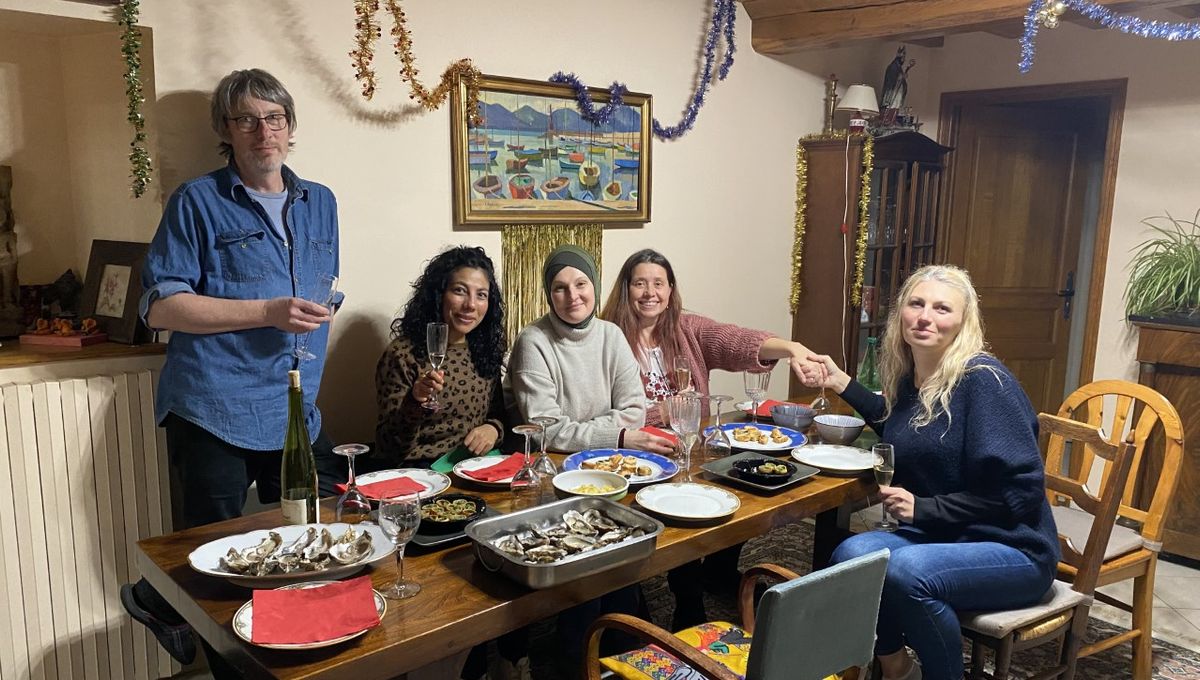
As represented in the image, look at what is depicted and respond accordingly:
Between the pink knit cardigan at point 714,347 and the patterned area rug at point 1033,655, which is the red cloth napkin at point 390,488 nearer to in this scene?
the patterned area rug at point 1033,655

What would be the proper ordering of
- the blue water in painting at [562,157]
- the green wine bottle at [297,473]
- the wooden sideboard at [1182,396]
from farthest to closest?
the wooden sideboard at [1182,396] < the blue water in painting at [562,157] < the green wine bottle at [297,473]

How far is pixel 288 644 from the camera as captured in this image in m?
1.23

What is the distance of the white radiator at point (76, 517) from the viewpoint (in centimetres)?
209

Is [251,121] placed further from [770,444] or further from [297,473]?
[770,444]

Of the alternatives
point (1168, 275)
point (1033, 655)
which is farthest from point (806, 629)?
point (1168, 275)

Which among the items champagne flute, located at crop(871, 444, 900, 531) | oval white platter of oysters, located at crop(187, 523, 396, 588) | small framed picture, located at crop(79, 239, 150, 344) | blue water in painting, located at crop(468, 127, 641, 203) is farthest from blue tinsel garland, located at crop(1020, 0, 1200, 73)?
small framed picture, located at crop(79, 239, 150, 344)

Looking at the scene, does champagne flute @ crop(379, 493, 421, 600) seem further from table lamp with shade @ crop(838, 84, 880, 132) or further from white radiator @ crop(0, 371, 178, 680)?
table lamp with shade @ crop(838, 84, 880, 132)

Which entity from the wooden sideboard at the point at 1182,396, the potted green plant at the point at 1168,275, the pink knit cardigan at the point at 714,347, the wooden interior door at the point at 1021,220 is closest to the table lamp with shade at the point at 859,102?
the wooden interior door at the point at 1021,220

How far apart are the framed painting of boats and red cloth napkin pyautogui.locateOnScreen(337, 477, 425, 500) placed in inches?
53.3

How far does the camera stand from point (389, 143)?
2803 mm

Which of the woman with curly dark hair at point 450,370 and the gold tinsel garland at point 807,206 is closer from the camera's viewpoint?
the woman with curly dark hair at point 450,370

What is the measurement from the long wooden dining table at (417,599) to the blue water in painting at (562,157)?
159cm

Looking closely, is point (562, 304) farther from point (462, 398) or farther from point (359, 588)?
point (359, 588)

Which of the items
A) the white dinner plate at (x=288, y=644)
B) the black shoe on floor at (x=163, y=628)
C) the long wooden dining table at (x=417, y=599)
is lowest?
the black shoe on floor at (x=163, y=628)
